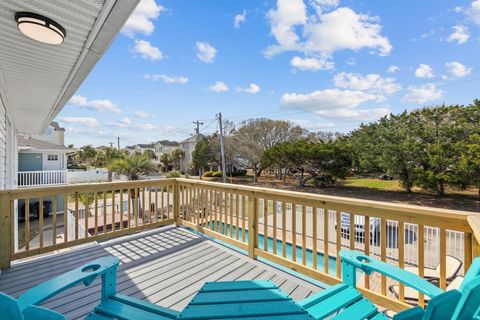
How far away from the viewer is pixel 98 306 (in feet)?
4.61

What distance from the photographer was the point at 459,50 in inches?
450

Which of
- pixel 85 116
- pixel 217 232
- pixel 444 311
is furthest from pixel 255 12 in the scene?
pixel 85 116

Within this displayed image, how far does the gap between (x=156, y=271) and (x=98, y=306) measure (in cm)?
143

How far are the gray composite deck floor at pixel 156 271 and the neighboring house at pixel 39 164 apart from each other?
1174 centimetres

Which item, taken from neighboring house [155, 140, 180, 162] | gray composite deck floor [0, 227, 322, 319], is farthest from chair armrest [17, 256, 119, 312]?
neighboring house [155, 140, 180, 162]

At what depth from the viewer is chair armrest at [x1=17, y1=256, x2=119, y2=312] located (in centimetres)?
104

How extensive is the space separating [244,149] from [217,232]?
19871mm

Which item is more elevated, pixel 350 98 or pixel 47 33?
pixel 350 98

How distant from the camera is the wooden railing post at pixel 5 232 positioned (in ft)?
8.87

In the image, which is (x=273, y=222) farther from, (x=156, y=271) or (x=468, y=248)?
(x=468, y=248)

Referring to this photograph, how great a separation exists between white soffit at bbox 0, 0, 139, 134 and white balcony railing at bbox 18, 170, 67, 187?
34.6 ft

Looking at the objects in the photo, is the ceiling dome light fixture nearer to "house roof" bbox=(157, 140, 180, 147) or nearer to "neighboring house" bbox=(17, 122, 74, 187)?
"neighboring house" bbox=(17, 122, 74, 187)

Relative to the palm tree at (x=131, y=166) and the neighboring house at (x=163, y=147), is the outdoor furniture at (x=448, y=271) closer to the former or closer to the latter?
the palm tree at (x=131, y=166)

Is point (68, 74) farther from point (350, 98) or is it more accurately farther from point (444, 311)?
point (350, 98)
